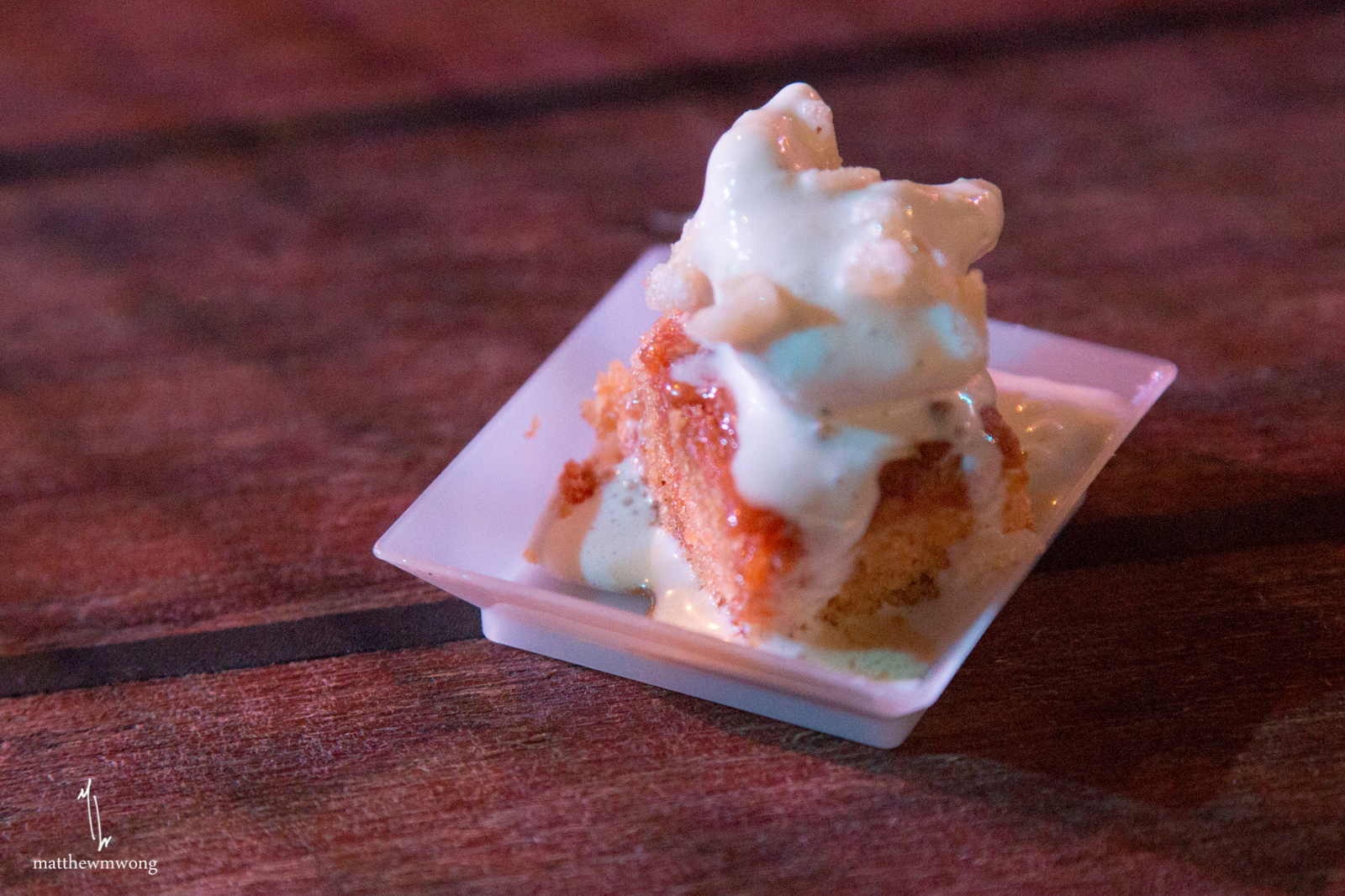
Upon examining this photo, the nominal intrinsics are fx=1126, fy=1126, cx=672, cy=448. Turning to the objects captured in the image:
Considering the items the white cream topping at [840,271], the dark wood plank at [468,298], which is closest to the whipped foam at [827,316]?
the white cream topping at [840,271]

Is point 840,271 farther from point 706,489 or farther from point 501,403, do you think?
point 501,403

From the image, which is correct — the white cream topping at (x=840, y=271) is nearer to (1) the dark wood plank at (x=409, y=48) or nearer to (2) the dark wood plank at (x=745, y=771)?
(2) the dark wood plank at (x=745, y=771)

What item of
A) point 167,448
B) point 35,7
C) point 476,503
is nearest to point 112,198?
point 167,448

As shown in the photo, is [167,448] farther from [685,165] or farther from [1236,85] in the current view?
[1236,85]

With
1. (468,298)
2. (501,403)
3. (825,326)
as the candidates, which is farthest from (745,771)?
(468,298)

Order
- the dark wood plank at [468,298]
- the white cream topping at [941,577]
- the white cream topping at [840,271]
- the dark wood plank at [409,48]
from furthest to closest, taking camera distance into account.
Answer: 1. the dark wood plank at [409,48]
2. the dark wood plank at [468,298]
3. the white cream topping at [941,577]
4. the white cream topping at [840,271]

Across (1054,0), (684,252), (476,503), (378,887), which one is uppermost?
(1054,0)
